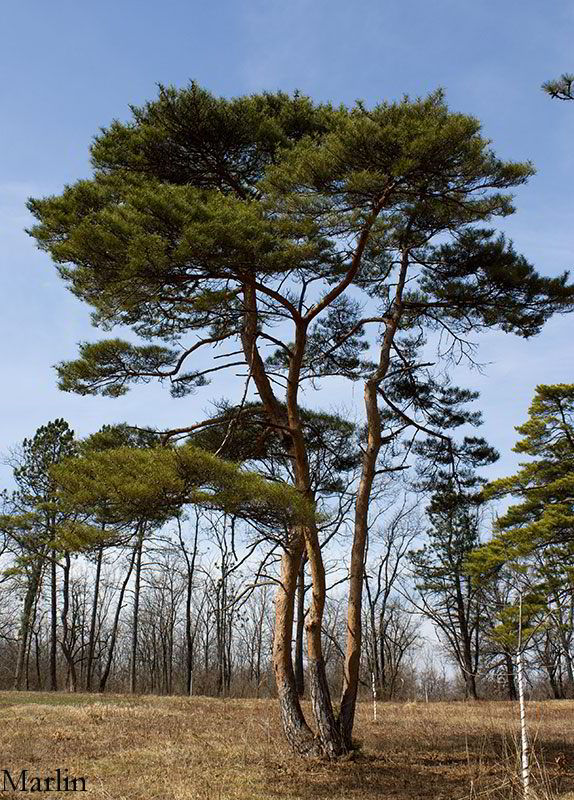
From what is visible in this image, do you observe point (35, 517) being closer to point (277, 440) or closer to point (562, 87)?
point (277, 440)

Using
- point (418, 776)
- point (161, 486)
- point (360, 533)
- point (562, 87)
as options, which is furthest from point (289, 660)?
point (562, 87)

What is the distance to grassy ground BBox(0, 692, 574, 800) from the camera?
7023mm

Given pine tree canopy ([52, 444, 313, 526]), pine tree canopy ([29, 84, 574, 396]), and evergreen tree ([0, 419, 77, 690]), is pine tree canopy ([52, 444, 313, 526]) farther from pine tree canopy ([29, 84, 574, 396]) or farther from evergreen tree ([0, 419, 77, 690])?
evergreen tree ([0, 419, 77, 690])

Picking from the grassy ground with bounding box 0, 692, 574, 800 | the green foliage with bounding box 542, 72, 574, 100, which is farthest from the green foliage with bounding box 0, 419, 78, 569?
the green foliage with bounding box 542, 72, 574, 100

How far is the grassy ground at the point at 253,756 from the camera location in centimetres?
702

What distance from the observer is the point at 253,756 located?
8727mm

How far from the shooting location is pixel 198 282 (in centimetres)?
919

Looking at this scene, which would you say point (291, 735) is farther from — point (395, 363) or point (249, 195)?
point (249, 195)

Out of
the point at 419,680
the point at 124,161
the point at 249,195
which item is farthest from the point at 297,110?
the point at 419,680

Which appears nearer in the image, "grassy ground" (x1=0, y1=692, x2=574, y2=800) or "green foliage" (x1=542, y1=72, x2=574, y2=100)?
"green foliage" (x1=542, y1=72, x2=574, y2=100)

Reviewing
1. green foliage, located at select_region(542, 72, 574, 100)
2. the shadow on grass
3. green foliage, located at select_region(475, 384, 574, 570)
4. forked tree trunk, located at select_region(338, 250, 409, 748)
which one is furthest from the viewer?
green foliage, located at select_region(475, 384, 574, 570)

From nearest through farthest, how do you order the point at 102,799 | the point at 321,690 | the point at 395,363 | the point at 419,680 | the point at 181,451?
the point at 102,799 → the point at 181,451 → the point at 321,690 → the point at 395,363 → the point at 419,680

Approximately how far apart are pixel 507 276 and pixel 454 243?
3.06 ft

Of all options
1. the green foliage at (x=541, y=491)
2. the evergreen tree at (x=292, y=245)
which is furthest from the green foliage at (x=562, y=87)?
the green foliage at (x=541, y=491)
